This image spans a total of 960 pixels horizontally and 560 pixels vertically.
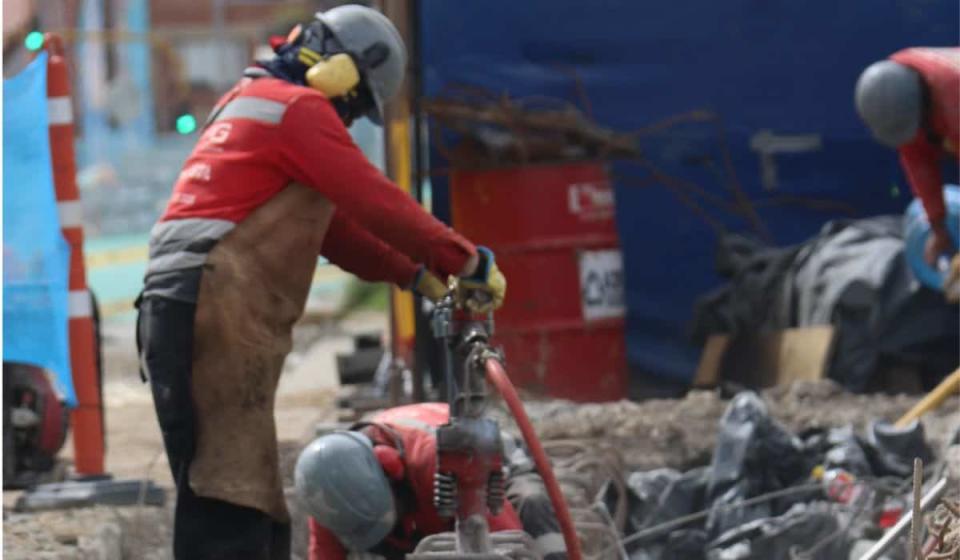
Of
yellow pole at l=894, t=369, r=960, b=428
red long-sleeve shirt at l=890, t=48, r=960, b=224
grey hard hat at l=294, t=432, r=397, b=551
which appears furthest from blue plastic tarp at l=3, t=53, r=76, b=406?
red long-sleeve shirt at l=890, t=48, r=960, b=224

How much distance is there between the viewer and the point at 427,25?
1055cm

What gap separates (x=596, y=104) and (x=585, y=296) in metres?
1.47

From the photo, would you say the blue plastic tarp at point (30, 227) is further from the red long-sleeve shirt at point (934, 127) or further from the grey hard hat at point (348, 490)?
the red long-sleeve shirt at point (934, 127)

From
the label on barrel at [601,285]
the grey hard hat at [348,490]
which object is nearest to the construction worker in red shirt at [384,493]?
the grey hard hat at [348,490]

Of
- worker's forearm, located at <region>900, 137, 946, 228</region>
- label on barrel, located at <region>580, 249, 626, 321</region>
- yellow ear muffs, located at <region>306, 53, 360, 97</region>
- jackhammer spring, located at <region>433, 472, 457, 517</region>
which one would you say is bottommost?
label on barrel, located at <region>580, 249, 626, 321</region>

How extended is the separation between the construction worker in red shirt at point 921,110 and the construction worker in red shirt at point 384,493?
124 inches

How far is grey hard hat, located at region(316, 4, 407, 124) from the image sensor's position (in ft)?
18.1

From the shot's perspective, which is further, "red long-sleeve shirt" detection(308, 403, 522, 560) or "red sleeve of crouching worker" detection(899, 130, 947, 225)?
"red sleeve of crouching worker" detection(899, 130, 947, 225)

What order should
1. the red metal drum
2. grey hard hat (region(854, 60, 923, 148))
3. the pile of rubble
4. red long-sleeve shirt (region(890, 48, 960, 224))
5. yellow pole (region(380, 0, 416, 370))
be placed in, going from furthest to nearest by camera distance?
the red metal drum → yellow pole (region(380, 0, 416, 370)) → grey hard hat (region(854, 60, 923, 148)) → red long-sleeve shirt (region(890, 48, 960, 224)) → the pile of rubble

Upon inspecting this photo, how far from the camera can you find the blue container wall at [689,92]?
10.6 m

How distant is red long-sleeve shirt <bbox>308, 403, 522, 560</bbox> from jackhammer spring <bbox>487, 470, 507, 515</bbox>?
0.26ft

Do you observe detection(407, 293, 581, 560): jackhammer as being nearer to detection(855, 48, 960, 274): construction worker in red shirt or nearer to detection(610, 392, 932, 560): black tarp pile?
detection(610, 392, 932, 560): black tarp pile

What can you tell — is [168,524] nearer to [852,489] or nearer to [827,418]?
[852,489]

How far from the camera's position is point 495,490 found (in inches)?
198
